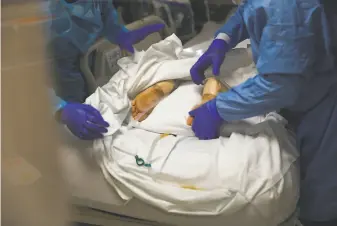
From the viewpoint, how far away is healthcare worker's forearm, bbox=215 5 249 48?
1.20 metres

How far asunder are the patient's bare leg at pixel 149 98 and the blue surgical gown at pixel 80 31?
0.14 metres

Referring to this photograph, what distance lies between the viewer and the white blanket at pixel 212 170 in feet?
2.90

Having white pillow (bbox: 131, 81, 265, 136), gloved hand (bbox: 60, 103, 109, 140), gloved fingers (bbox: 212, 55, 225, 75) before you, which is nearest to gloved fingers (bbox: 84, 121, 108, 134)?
gloved hand (bbox: 60, 103, 109, 140)

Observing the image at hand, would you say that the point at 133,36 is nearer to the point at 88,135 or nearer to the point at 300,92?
the point at 88,135

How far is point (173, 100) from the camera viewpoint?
1.17 m

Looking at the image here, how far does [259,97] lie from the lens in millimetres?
913

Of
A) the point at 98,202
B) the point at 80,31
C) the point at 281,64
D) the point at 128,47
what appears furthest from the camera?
the point at 128,47

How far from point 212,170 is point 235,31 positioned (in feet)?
1.46

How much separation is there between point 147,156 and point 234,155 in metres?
0.18

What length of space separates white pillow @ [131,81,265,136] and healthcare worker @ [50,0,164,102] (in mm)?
189

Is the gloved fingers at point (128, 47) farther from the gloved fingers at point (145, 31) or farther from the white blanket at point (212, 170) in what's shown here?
the white blanket at point (212, 170)

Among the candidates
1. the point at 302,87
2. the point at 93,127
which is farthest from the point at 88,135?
the point at 302,87

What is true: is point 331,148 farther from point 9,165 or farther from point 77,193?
point 9,165

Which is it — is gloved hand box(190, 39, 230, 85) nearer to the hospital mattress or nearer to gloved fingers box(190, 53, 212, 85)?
gloved fingers box(190, 53, 212, 85)
